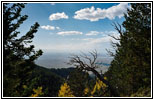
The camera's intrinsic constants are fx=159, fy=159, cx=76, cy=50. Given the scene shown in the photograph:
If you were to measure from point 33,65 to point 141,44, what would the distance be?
7.97 meters

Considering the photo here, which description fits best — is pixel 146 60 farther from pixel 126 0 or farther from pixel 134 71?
pixel 126 0

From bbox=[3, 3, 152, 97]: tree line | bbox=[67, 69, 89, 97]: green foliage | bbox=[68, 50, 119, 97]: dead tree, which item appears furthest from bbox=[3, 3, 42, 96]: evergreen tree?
bbox=[67, 69, 89, 97]: green foliage

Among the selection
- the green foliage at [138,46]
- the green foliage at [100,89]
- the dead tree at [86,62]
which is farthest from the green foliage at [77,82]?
the green foliage at [138,46]

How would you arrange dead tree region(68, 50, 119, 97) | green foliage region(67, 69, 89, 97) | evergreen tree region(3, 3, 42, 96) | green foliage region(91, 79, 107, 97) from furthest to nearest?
green foliage region(67, 69, 89, 97)
green foliage region(91, 79, 107, 97)
dead tree region(68, 50, 119, 97)
evergreen tree region(3, 3, 42, 96)

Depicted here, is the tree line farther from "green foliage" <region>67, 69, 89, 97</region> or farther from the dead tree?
"green foliage" <region>67, 69, 89, 97</region>

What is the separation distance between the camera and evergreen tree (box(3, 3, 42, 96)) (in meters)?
9.02

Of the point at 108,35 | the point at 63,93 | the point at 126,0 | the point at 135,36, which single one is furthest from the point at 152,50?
the point at 63,93

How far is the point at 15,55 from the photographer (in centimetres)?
1003

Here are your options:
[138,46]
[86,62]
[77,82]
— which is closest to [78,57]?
[86,62]

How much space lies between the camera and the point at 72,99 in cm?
813

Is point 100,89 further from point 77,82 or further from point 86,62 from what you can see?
point 86,62

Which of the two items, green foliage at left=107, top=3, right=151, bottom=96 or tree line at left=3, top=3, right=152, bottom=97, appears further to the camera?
green foliage at left=107, top=3, right=151, bottom=96

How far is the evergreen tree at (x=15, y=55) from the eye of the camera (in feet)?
29.6

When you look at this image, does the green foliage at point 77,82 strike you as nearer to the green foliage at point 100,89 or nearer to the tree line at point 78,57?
the green foliage at point 100,89
